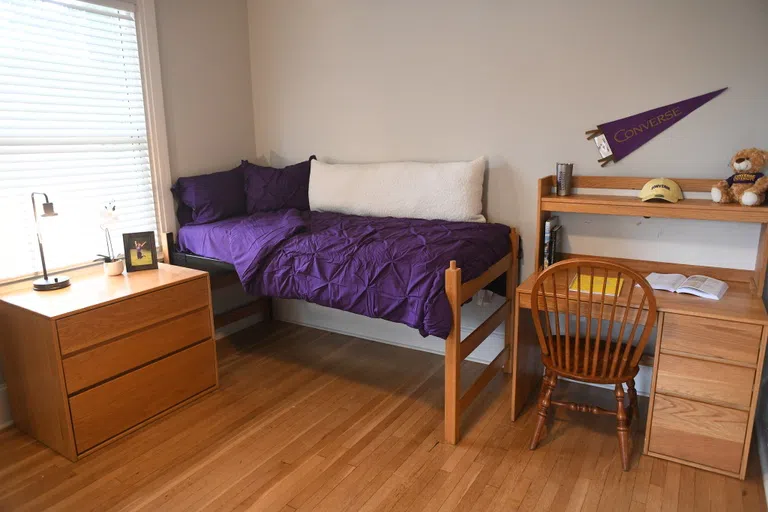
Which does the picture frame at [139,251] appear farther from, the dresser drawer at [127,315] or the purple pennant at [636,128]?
the purple pennant at [636,128]

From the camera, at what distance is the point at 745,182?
2211mm

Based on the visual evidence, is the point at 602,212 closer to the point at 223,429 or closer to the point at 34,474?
the point at 223,429

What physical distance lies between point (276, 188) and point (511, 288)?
1.51 m

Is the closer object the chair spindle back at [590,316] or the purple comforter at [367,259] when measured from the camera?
the chair spindle back at [590,316]

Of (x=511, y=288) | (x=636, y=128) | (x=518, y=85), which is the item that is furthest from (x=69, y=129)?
(x=636, y=128)

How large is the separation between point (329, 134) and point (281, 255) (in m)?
1.10

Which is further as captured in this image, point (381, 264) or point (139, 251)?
point (139, 251)

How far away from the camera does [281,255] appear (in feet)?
8.73

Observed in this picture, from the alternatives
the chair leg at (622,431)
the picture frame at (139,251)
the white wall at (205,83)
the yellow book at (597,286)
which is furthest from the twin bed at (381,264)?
the chair leg at (622,431)

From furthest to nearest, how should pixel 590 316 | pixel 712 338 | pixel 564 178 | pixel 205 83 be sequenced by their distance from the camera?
pixel 205 83 → pixel 564 178 → pixel 590 316 → pixel 712 338

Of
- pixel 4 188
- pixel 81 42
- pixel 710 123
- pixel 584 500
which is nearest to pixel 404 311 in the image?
pixel 584 500

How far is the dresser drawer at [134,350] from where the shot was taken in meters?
2.20

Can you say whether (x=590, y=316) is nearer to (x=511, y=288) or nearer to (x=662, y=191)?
(x=662, y=191)

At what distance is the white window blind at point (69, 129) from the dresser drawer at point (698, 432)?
2.64 meters
